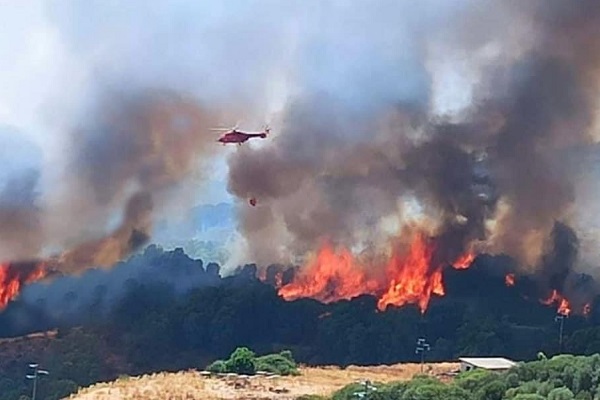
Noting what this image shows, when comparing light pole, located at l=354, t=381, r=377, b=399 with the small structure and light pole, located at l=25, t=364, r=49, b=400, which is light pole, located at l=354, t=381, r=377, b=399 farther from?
light pole, located at l=25, t=364, r=49, b=400

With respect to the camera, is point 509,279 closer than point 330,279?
Yes

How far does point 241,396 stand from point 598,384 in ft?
40.2

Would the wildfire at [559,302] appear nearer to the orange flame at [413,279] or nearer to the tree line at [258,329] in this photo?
the tree line at [258,329]

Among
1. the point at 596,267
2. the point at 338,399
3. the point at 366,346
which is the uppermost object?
the point at 596,267

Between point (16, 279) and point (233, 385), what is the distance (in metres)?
17.0

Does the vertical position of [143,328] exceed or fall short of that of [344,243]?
it falls short

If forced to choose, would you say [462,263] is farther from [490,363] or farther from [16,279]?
[16,279]

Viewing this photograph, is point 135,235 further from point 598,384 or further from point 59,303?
point 598,384

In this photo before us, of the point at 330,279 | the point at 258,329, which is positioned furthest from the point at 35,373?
the point at 330,279

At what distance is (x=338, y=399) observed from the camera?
37781mm

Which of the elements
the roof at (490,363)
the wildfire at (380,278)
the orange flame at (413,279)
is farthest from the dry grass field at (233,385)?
the wildfire at (380,278)

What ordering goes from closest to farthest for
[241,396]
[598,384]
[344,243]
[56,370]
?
[598,384]
[241,396]
[56,370]
[344,243]

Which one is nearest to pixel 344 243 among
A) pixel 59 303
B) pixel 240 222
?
pixel 240 222

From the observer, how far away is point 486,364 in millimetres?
46500
